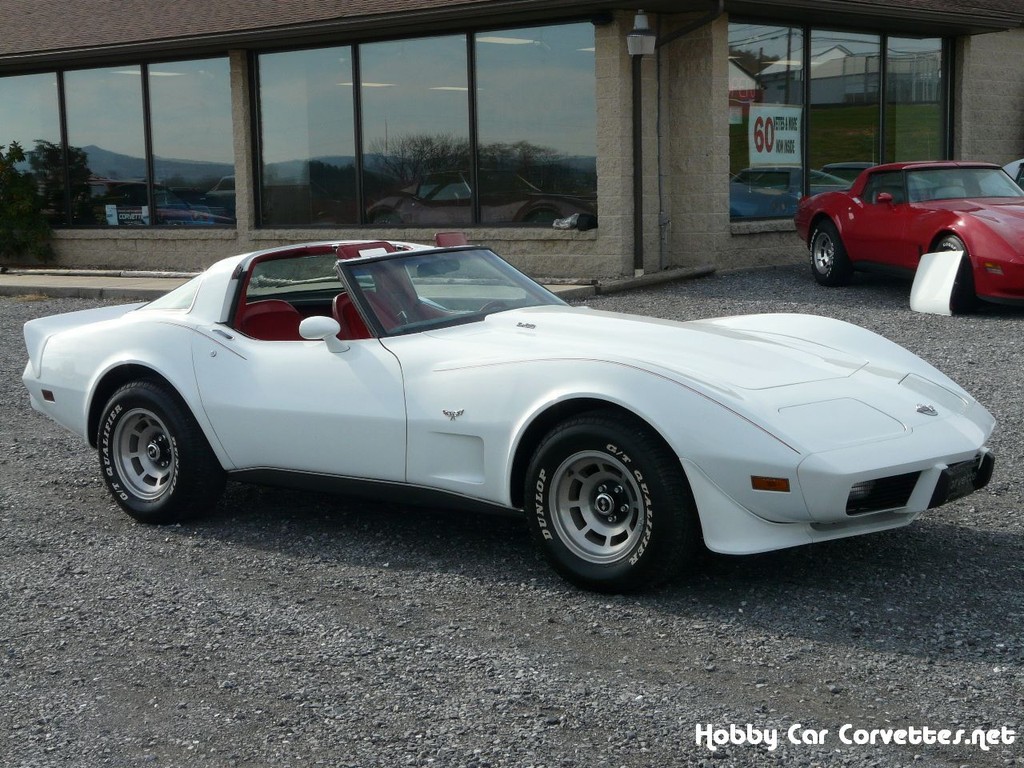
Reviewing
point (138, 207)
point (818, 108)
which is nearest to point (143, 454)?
point (818, 108)

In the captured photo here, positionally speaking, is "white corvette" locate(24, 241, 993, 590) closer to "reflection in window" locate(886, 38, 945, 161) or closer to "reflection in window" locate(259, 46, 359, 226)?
"reflection in window" locate(259, 46, 359, 226)

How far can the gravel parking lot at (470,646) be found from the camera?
134 inches

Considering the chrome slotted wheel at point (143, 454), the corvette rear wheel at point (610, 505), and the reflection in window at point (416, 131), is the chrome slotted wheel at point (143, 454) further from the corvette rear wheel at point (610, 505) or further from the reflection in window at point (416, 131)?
the reflection in window at point (416, 131)

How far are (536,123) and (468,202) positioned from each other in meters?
1.30

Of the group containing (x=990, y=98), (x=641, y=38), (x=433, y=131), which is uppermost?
(x=641, y=38)

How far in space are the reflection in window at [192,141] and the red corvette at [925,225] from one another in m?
8.00

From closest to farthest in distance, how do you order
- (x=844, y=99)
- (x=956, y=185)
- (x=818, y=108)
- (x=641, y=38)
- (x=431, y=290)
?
(x=431, y=290) < (x=956, y=185) < (x=641, y=38) < (x=818, y=108) < (x=844, y=99)

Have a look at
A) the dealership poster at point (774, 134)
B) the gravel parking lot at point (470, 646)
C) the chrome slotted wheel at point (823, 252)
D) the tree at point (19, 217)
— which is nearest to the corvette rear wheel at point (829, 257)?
the chrome slotted wheel at point (823, 252)

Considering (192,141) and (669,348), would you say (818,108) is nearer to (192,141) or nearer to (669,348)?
(192,141)

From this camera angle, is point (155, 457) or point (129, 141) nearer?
point (155, 457)

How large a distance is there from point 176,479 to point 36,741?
7.09ft

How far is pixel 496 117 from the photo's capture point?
601 inches

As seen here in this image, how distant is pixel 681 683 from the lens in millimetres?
3746

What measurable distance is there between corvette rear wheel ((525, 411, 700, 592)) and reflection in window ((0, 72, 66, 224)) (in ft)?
53.0
